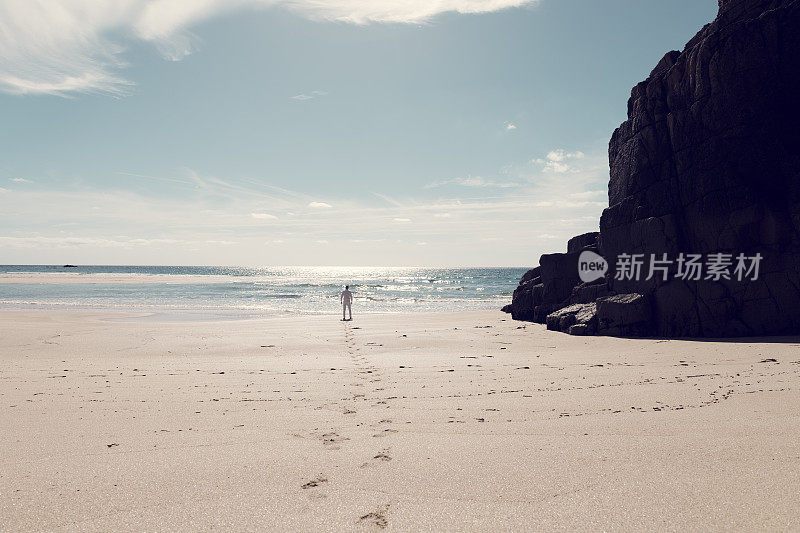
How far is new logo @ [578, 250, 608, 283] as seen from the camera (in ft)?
52.0

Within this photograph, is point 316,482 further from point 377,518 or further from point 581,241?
point 581,241

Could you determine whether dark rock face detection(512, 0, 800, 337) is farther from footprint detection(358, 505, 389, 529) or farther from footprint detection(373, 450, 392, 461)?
footprint detection(358, 505, 389, 529)

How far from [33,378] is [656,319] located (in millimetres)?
14480

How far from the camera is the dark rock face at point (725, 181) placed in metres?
12.0

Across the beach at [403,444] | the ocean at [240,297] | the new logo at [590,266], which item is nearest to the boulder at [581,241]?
the new logo at [590,266]

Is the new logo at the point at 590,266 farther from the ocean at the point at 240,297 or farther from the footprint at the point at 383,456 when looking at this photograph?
the footprint at the point at 383,456

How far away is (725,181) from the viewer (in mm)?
12484

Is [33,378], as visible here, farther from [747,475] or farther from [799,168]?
[799,168]

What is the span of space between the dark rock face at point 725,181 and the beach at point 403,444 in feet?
12.3

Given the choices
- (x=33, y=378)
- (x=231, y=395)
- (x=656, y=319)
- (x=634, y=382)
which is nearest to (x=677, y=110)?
(x=656, y=319)

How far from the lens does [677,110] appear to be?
531 inches

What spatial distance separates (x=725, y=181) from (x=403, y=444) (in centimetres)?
1263

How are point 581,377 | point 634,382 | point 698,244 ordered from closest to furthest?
point 634,382 → point 581,377 → point 698,244

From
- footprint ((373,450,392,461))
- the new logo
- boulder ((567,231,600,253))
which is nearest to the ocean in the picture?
boulder ((567,231,600,253))
